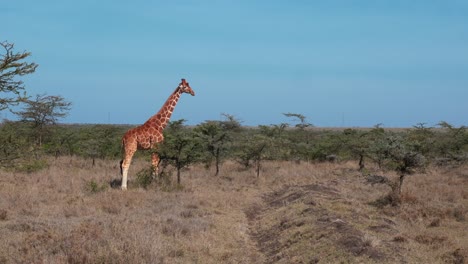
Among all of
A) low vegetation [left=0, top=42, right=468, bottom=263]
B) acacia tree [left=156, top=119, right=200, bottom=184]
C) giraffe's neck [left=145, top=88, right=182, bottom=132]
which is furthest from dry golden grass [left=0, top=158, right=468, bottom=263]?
giraffe's neck [left=145, top=88, right=182, bottom=132]

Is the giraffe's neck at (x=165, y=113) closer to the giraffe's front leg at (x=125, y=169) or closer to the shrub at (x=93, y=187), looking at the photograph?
the giraffe's front leg at (x=125, y=169)

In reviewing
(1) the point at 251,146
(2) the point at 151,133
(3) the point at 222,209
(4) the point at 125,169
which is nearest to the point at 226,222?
(3) the point at 222,209

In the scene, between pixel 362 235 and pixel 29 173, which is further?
pixel 29 173

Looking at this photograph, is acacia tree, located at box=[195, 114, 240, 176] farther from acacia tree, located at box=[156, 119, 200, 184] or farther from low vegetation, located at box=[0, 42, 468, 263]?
acacia tree, located at box=[156, 119, 200, 184]

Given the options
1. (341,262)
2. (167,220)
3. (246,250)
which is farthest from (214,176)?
(341,262)

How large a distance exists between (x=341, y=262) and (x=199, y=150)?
42.1 ft

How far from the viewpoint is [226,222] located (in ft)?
46.0

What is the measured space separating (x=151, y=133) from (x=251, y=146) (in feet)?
23.1

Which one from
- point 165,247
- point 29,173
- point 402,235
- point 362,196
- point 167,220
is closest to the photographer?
point 165,247

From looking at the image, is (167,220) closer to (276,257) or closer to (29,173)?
(276,257)

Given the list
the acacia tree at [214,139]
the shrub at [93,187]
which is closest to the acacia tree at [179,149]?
the shrub at [93,187]

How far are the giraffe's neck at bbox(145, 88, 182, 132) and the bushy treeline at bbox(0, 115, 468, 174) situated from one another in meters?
0.64

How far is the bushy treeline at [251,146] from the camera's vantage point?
20.4m

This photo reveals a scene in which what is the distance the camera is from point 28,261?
879 centimetres
